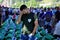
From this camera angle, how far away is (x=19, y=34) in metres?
3.48

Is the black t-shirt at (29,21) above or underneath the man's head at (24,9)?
underneath

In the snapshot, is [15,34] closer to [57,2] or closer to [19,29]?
[19,29]

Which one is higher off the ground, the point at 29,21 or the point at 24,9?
the point at 24,9

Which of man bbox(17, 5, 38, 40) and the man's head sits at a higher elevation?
the man's head

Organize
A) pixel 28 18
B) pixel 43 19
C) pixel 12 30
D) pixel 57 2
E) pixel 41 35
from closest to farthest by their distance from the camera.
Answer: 1. pixel 28 18
2. pixel 12 30
3. pixel 41 35
4. pixel 43 19
5. pixel 57 2

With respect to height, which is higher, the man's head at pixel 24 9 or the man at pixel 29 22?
the man's head at pixel 24 9

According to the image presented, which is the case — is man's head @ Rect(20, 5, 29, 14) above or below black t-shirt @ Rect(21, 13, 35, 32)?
above

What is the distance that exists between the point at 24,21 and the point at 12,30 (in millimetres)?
311

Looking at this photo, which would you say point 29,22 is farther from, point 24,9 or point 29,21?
point 24,9

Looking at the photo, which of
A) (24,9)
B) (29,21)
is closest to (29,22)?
(29,21)

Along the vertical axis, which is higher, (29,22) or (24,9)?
(24,9)

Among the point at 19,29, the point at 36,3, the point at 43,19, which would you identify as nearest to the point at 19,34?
the point at 19,29

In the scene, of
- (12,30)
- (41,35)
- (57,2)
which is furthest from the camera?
(57,2)

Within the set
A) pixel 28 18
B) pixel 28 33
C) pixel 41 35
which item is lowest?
pixel 41 35
